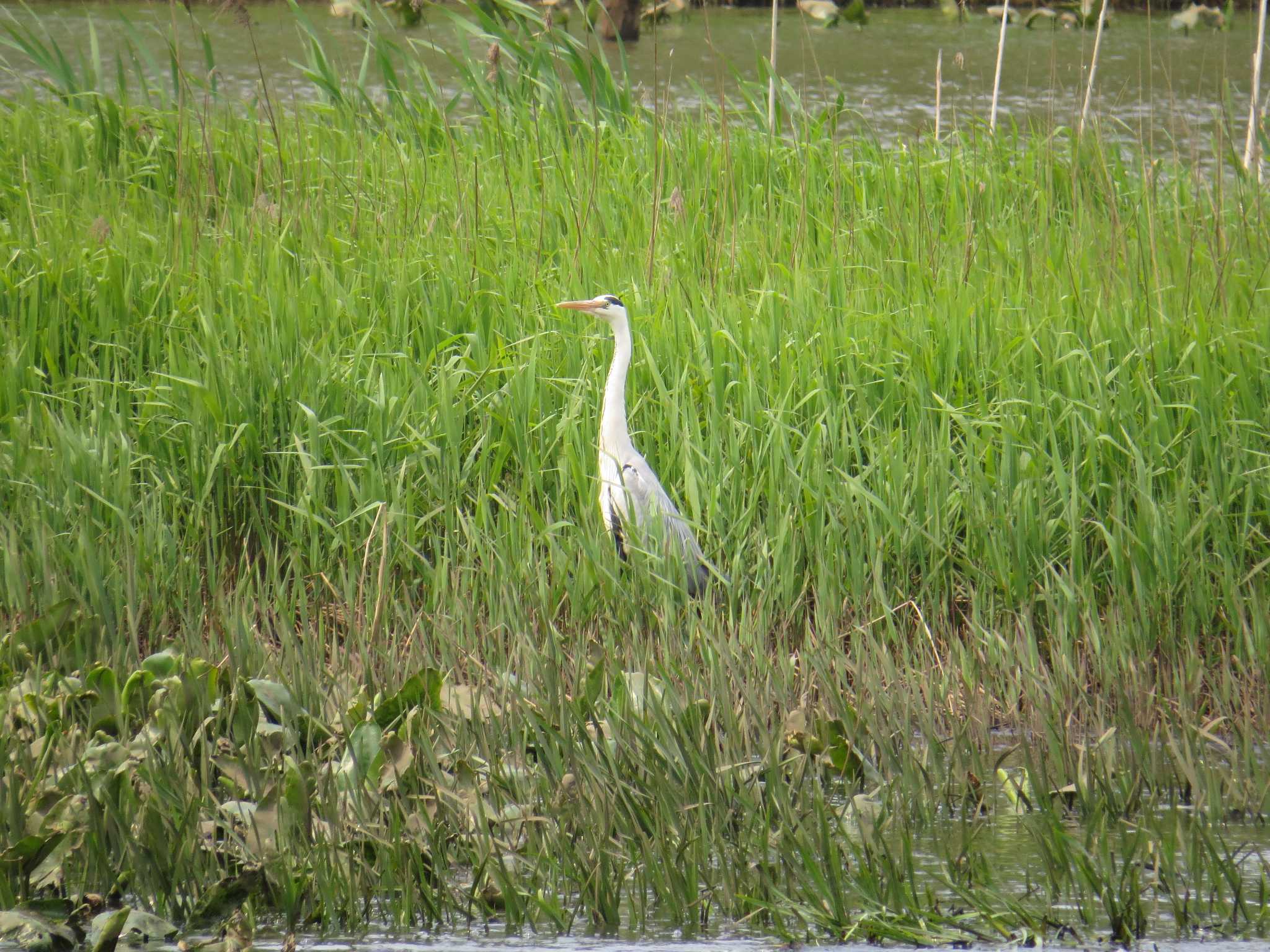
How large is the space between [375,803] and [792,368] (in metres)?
2.10

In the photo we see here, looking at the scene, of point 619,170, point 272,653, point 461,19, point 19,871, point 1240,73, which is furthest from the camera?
point 1240,73

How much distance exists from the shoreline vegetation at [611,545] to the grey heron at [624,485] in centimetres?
9

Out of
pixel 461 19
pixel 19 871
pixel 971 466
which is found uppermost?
pixel 461 19

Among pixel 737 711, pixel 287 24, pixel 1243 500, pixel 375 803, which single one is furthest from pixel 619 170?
pixel 287 24

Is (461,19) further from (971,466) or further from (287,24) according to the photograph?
(287,24)

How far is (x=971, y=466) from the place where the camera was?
3875 millimetres

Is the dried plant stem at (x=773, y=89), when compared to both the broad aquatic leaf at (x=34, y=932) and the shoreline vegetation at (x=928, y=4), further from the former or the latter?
the shoreline vegetation at (x=928, y=4)

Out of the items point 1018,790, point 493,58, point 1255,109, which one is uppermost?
point 493,58

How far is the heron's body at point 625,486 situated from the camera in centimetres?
377

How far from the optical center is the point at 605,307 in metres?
4.18

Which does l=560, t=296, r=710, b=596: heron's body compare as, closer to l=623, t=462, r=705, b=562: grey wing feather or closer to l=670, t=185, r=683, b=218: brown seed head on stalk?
l=623, t=462, r=705, b=562: grey wing feather

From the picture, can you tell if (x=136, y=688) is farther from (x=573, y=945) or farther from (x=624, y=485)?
(x=624, y=485)

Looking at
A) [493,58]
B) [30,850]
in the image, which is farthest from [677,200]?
[30,850]

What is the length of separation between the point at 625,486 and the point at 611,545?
187 millimetres
